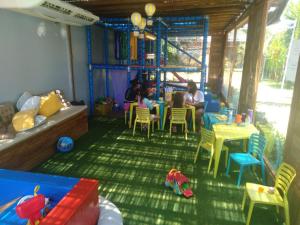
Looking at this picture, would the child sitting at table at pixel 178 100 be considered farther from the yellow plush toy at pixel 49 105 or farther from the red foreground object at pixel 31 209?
the red foreground object at pixel 31 209

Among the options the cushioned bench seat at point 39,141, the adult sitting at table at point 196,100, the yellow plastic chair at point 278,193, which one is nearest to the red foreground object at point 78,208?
the yellow plastic chair at point 278,193

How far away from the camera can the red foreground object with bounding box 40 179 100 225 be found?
155 cm

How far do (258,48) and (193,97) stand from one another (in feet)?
6.86

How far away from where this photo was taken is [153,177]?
12.4ft

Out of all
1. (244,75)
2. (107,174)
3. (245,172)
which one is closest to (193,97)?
(244,75)

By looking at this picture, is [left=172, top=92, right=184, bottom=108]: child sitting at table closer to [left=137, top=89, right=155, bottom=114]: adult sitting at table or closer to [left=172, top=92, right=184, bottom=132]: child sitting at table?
[left=172, top=92, right=184, bottom=132]: child sitting at table

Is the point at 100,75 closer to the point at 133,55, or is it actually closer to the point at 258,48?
the point at 133,55

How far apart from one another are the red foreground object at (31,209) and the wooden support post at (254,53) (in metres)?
4.21

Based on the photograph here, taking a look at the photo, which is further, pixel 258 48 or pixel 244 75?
pixel 244 75

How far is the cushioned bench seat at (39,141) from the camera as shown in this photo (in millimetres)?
3479

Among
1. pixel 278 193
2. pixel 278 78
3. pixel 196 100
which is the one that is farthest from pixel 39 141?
pixel 278 78

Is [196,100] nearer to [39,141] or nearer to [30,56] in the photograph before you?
[39,141]

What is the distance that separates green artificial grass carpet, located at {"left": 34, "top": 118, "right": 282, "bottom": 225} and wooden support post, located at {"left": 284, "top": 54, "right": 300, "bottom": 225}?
0.33 m

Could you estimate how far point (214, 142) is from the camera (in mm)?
3883
